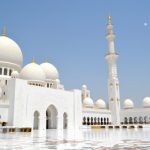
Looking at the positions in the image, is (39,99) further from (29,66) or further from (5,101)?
(29,66)

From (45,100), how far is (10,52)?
748cm

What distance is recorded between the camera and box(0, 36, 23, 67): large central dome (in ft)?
83.6

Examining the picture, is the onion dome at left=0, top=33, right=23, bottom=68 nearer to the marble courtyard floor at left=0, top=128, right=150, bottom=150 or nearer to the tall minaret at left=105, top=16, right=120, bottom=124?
the tall minaret at left=105, top=16, right=120, bottom=124

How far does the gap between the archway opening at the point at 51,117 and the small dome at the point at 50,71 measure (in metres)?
6.43

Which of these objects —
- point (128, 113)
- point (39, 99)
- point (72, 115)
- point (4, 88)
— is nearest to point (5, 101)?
point (4, 88)

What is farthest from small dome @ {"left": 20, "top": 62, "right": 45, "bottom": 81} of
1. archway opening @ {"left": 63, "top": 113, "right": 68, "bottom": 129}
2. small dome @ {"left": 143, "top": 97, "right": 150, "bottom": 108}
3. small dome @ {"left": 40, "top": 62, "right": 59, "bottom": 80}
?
small dome @ {"left": 143, "top": 97, "right": 150, "bottom": 108}

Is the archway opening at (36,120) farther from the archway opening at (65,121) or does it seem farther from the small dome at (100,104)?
the small dome at (100,104)

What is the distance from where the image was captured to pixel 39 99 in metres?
22.5

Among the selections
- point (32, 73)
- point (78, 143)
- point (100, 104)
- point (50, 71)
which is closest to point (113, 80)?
point (100, 104)

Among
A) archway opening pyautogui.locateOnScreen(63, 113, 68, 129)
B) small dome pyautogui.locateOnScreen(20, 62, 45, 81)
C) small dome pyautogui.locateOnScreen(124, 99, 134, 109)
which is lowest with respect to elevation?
archway opening pyautogui.locateOnScreen(63, 113, 68, 129)

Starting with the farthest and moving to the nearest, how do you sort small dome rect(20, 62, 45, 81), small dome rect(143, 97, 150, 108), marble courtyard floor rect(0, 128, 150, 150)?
small dome rect(143, 97, 150, 108) < small dome rect(20, 62, 45, 81) < marble courtyard floor rect(0, 128, 150, 150)

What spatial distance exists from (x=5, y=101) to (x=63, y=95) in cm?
696

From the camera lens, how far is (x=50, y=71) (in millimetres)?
30578

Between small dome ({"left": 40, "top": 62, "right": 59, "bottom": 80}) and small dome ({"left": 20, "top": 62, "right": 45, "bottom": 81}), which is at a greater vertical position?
small dome ({"left": 40, "top": 62, "right": 59, "bottom": 80})
